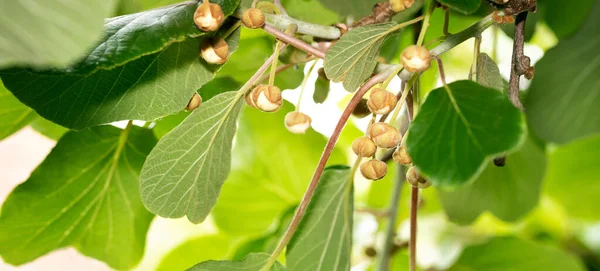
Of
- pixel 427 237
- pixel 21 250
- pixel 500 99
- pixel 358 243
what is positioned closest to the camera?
pixel 500 99

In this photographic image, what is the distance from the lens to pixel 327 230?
1.41 ft

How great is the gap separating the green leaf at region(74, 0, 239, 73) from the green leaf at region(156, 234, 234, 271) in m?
0.39

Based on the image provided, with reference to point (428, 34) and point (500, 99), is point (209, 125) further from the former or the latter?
point (428, 34)

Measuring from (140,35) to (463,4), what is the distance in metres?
0.14

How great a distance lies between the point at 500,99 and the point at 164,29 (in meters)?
0.15

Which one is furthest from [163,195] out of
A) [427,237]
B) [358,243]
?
[427,237]

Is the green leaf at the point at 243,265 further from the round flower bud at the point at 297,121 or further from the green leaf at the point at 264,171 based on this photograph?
the green leaf at the point at 264,171

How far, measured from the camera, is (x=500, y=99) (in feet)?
0.94

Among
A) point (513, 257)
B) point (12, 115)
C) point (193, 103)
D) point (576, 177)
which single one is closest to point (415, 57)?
point (193, 103)

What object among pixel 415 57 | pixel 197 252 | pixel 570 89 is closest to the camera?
pixel 415 57

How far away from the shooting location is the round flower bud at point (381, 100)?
1.02ft

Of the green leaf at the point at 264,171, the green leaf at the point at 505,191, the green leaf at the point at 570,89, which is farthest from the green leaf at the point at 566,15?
the green leaf at the point at 264,171

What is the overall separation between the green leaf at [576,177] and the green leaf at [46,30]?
0.73 meters

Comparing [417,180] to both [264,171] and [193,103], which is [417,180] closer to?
[193,103]
